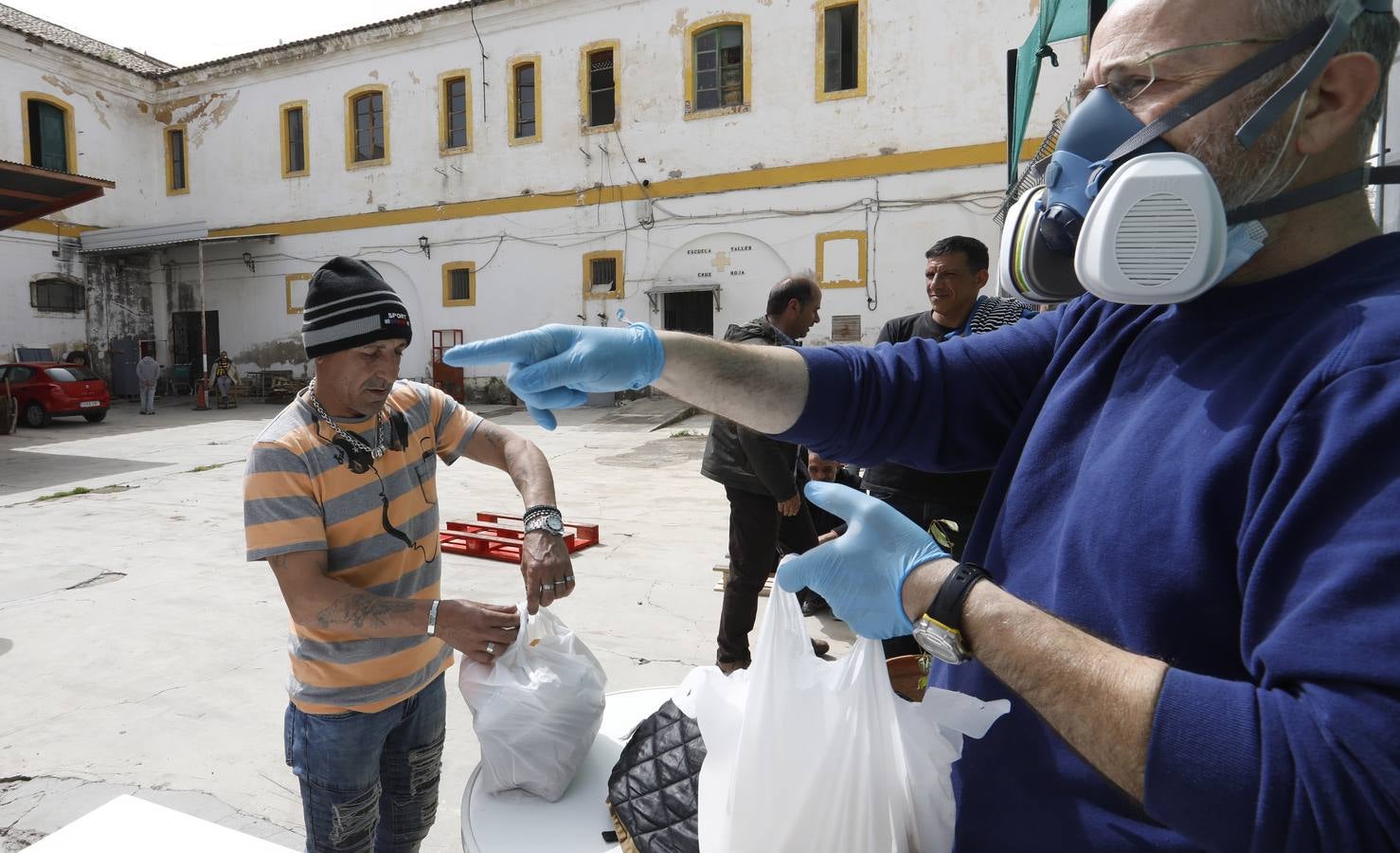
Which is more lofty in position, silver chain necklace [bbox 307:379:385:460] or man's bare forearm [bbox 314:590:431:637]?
silver chain necklace [bbox 307:379:385:460]

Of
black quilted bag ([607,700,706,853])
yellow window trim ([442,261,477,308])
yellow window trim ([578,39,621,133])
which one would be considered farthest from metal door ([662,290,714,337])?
black quilted bag ([607,700,706,853])

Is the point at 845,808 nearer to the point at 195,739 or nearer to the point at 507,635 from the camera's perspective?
the point at 507,635

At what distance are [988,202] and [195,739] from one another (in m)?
14.5

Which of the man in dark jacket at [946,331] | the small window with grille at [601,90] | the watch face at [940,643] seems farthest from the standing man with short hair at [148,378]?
the watch face at [940,643]

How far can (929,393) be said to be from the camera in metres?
1.41

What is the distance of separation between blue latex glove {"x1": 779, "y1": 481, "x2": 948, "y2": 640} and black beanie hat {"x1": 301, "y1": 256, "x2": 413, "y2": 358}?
4.04 ft

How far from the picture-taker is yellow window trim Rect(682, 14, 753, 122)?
619 inches

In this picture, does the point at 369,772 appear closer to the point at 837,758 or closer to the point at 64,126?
the point at 837,758

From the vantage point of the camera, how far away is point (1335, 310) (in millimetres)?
857

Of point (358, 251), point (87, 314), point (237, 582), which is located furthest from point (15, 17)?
point (237, 582)

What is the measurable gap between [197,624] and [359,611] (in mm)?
3635

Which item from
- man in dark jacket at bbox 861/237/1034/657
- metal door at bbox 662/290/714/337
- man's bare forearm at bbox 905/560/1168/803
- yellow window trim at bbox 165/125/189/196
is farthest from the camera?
yellow window trim at bbox 165/125/189/196

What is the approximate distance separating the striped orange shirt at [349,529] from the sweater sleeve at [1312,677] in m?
1.71

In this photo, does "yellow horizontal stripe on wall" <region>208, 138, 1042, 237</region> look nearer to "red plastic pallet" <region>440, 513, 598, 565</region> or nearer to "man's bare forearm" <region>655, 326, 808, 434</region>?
"red plastic pallet" <region>440, 513, 598, 565</region>
